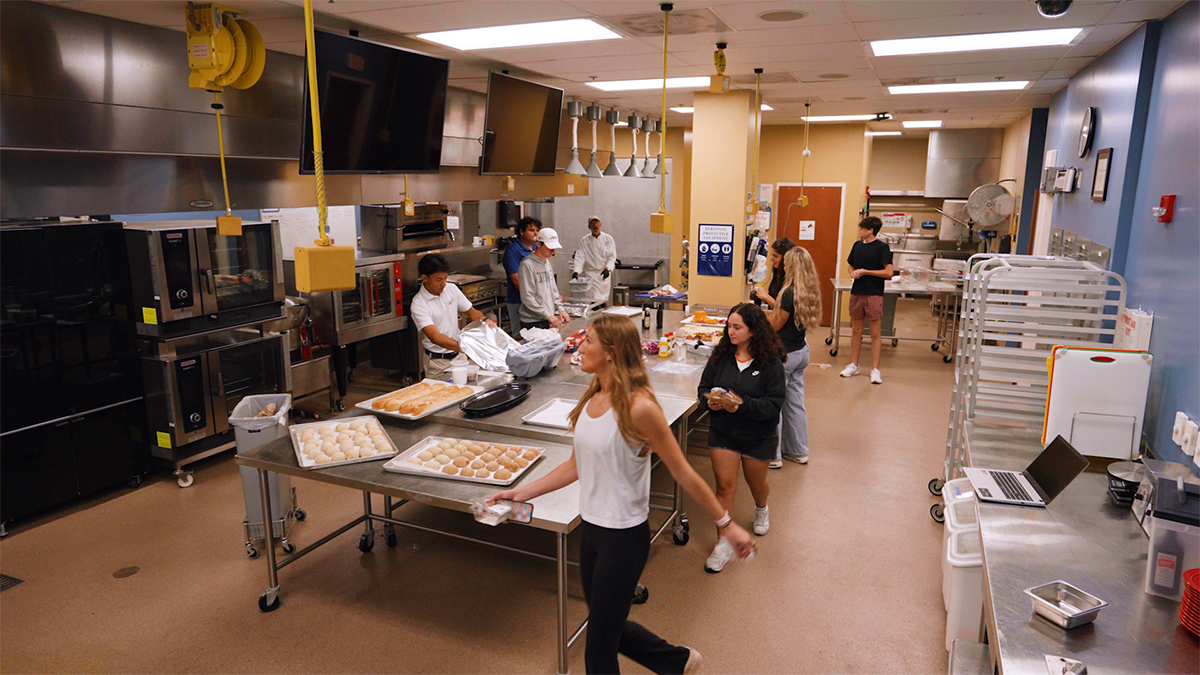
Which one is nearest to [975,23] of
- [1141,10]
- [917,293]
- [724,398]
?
[1141,10]

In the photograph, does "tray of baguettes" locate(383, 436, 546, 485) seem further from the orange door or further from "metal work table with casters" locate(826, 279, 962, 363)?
the orange door

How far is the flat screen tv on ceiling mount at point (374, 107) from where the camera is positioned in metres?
4.41

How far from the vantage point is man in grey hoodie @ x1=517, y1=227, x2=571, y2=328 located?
6785mm

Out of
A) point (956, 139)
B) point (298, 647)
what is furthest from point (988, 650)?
point (956, 139)

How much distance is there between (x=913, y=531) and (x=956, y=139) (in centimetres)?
971

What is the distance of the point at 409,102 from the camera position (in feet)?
16.8

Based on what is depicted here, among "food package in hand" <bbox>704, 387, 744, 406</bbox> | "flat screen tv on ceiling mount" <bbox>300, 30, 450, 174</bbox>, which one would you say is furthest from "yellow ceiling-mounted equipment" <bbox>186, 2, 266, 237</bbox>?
"food package in hand" <bbox>704, 387, 744, 406</bbox>

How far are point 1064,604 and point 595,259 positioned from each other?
7.56 meters

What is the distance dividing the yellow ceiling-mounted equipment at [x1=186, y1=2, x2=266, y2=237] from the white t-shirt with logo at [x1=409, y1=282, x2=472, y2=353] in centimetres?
181

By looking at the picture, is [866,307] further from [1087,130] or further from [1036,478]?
[1036,478]

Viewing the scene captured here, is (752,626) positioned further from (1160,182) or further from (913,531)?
(1160,182)

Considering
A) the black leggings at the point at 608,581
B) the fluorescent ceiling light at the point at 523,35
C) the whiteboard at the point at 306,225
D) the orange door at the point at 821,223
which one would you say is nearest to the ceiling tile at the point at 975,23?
the fluorescent ceiling light at the point at 523,35

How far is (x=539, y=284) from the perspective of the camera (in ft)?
22.5

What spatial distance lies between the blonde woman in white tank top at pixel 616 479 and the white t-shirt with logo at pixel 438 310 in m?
2.89
